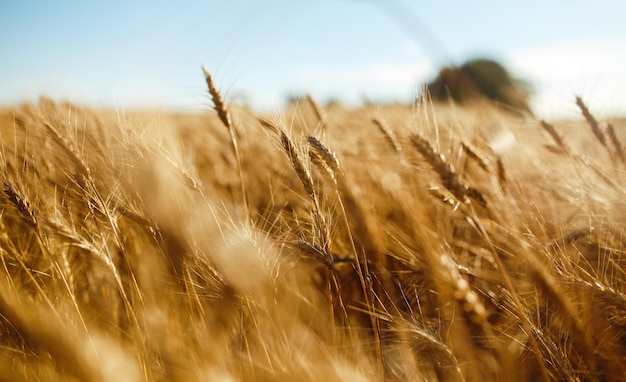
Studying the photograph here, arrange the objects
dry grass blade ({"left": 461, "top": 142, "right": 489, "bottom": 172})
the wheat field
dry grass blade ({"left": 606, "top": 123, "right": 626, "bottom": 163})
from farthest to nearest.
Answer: dry grass blade ({"left": 606, "top": 123, "right": 626, "bottom": 163}) < dry grass blade ({"left": 461, "top": 142, "right": 489, "bottom": 172}) < the wheat field

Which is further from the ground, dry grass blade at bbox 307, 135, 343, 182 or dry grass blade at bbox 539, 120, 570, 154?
dry grass blade at bbox 307, 135, 343, 182

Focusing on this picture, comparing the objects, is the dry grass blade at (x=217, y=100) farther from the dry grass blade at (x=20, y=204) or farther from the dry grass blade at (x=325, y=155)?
the dry grass blade at (x=20, y=204)

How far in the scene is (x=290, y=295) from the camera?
1.26m

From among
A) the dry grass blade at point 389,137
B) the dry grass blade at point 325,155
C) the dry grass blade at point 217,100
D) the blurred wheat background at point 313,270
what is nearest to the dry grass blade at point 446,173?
the blurred wheat background at point 313,270

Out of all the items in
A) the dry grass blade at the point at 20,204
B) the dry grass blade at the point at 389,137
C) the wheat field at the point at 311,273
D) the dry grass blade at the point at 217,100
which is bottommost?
the wheat field at the point at 311,273

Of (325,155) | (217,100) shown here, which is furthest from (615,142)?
(217,100)

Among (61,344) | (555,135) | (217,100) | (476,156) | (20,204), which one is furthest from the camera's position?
(555,135)

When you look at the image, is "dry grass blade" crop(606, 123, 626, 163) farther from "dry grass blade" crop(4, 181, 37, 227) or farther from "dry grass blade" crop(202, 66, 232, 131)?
"dry grass blade" crop(4, 181, 37, 227)

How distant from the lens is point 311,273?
1538 millimetres

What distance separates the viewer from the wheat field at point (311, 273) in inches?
32.4

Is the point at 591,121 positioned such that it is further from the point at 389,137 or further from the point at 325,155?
the point at 325,155

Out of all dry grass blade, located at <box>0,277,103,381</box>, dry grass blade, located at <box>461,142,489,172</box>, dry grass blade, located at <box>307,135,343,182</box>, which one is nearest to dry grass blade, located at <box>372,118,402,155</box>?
dry grass blade, located at <box>461,142,489,172</box>

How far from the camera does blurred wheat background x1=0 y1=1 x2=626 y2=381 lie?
0.83 m

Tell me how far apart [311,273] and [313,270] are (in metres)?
0.02
